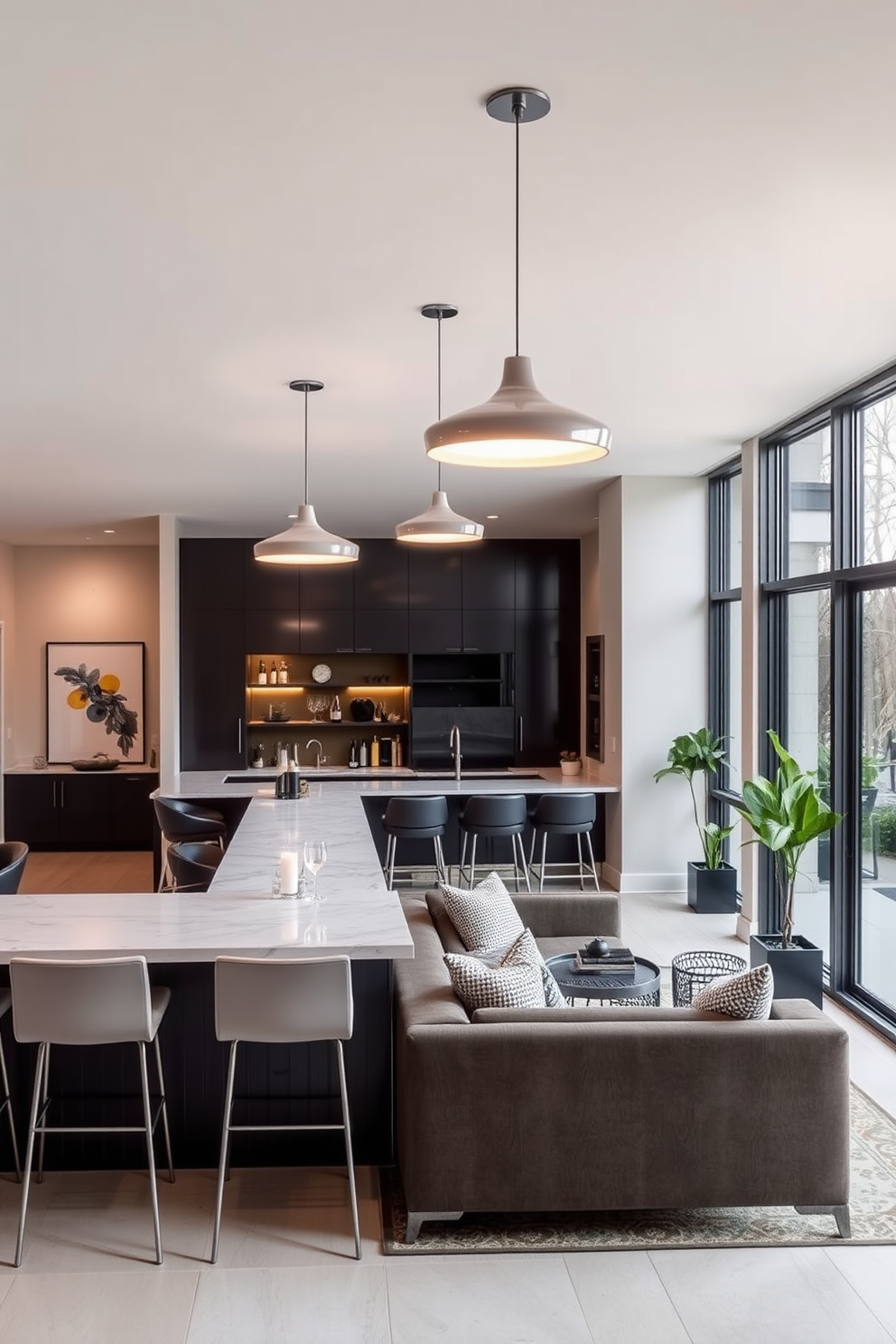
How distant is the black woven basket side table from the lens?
169 inches

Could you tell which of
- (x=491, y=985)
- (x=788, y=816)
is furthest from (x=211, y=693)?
(x=491, y=985)

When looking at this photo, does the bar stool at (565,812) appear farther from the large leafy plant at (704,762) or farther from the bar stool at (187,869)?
the bar stool at (187,869)

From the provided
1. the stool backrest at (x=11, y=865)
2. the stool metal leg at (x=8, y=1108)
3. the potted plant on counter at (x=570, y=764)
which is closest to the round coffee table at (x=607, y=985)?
the stool metal leg at (x=8, y=1108)

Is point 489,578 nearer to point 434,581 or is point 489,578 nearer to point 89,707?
point 434,581

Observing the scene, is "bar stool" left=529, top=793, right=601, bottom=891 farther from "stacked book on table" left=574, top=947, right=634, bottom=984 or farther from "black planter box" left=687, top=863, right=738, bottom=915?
"stacked book on table" left=574, top=947, right=634, bottom=984

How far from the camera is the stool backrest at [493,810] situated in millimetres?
7395

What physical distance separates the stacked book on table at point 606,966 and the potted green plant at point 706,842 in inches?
119

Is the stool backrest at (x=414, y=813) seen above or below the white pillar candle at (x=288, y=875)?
below

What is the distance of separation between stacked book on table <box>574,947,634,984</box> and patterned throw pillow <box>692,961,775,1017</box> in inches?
33.4

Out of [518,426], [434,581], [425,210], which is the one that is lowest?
[518,426]

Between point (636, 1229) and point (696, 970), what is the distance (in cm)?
139

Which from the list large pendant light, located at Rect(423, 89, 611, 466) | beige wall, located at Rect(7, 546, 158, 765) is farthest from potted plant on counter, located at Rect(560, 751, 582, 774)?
large pendant light, located at Rect(423, 89, 611, 466)

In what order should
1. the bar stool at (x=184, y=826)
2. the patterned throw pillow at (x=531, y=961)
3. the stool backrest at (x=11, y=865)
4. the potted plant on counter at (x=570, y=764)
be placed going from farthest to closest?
the potted plant on counter at (x=570, y=764), the bar stool at (x=184, y=826), the stool backrest at (x=11, y=865), the patterned throw pillow at (x=531, y=961)

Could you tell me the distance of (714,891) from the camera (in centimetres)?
725
